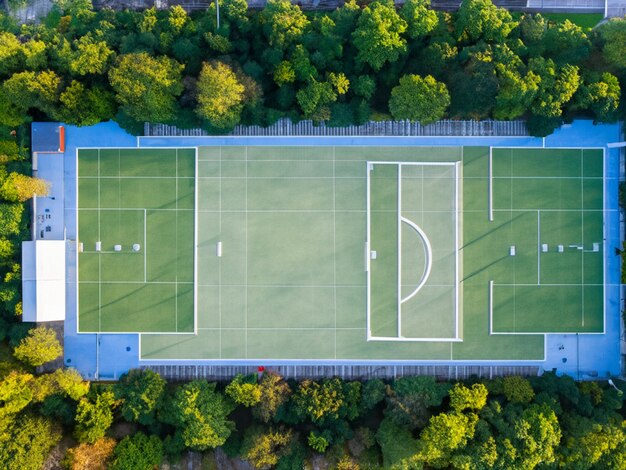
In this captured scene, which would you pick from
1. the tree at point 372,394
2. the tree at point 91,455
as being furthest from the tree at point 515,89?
the tree at point 91,455

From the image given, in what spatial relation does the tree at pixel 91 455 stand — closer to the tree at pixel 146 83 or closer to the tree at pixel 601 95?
the tree at pixel 146 83

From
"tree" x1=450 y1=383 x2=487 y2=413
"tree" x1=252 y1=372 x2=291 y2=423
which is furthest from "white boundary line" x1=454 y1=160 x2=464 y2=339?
"tree" x1=252 y1=372 x2=291 y2=423

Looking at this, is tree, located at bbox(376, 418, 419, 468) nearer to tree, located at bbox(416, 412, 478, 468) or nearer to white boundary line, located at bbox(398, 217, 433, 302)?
tree, located at bbox(416, 412, 478, 468)

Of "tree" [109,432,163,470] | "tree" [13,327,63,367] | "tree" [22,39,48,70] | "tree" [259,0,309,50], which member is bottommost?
"tree" [109,432,163,470]

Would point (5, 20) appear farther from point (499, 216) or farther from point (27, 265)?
point (499, 216)

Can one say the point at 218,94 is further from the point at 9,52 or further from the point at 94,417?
the point at 94,417

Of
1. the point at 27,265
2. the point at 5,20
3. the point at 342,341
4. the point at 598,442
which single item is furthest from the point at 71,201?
the point at 598,442
